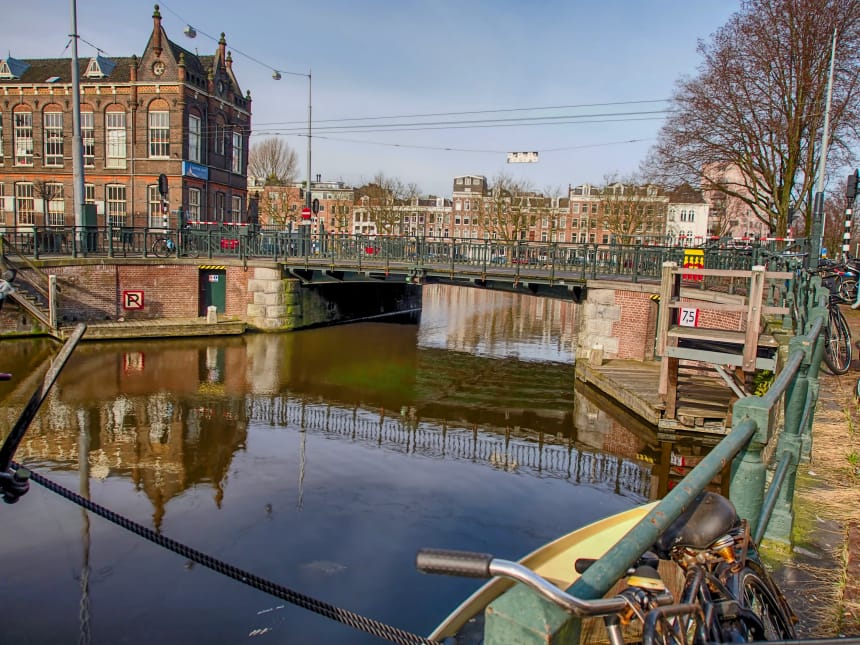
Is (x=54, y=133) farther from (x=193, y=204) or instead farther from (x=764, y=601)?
(x=764, y=601)

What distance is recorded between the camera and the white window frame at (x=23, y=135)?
35.7 metres

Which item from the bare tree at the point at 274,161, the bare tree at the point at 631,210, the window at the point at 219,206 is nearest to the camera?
the window at the point at 219,206

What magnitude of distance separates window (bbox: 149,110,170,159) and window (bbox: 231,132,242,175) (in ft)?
17.7

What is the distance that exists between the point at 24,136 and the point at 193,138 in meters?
9.37

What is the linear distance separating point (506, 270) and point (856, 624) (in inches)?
712

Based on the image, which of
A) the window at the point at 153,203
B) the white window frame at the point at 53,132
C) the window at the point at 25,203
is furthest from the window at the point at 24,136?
the window at the point at 153,203

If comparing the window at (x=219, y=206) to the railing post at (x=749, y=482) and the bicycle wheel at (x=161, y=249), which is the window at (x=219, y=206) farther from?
the railing post at (x=749, y=482)

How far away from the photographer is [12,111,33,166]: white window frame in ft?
117

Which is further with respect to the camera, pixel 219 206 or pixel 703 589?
pixel 219 206

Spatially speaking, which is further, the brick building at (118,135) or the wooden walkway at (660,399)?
the brick building at (118,135)

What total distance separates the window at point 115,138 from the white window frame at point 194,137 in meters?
3.42

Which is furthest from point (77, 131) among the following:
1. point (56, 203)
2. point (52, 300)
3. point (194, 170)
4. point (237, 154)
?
point (237, 154)

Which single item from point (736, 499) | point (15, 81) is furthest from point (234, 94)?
point (736, 499)

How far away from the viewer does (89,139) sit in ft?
115
